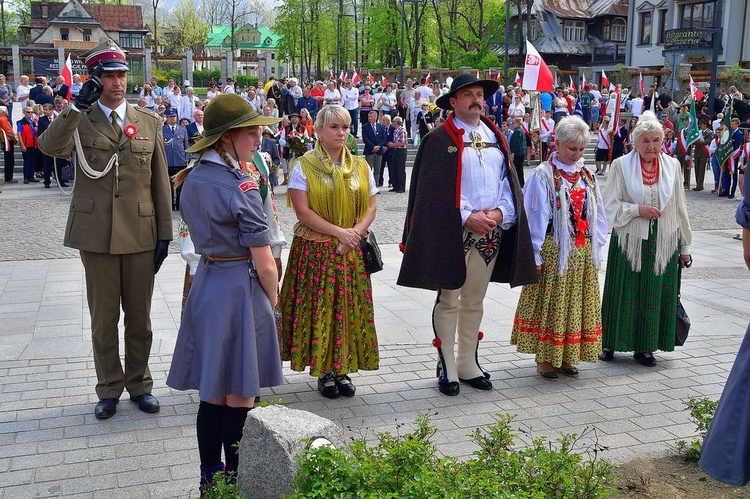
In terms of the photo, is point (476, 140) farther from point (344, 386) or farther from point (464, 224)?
point (344, 386)

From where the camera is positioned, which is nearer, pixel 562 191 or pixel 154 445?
pixel 154 445

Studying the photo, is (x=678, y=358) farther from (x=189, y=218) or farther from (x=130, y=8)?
(x=130, y=8)

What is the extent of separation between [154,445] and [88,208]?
152cm

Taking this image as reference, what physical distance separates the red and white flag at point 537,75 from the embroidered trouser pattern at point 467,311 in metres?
7.36

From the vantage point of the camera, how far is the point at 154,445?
14.9 ft

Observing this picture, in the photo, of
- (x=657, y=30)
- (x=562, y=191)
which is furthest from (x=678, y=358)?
(x=657, y=30)

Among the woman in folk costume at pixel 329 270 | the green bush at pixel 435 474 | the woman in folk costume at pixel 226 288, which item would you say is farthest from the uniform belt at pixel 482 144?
the green bush at pixel 435 474

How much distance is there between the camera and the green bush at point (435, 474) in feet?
9.64

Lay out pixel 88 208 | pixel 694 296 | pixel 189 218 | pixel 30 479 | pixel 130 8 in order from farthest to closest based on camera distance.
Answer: pixel 130 8 < pixel 694 296 < pixel 88 208 < pixel 30 479 < pixel 189 218

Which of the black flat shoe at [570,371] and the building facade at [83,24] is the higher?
the building facade at [83,24]

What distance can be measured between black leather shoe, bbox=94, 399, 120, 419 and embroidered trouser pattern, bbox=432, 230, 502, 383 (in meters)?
2.21

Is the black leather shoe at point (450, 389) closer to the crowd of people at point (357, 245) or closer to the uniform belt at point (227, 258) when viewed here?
the crowd of people at point (357, 245)

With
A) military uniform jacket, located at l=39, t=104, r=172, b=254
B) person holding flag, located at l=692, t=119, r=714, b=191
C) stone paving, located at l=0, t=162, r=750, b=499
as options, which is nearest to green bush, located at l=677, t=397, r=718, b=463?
stone paving, located at l=0, t=162, r=750, b=499

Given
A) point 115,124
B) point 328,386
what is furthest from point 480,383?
point 115,124
